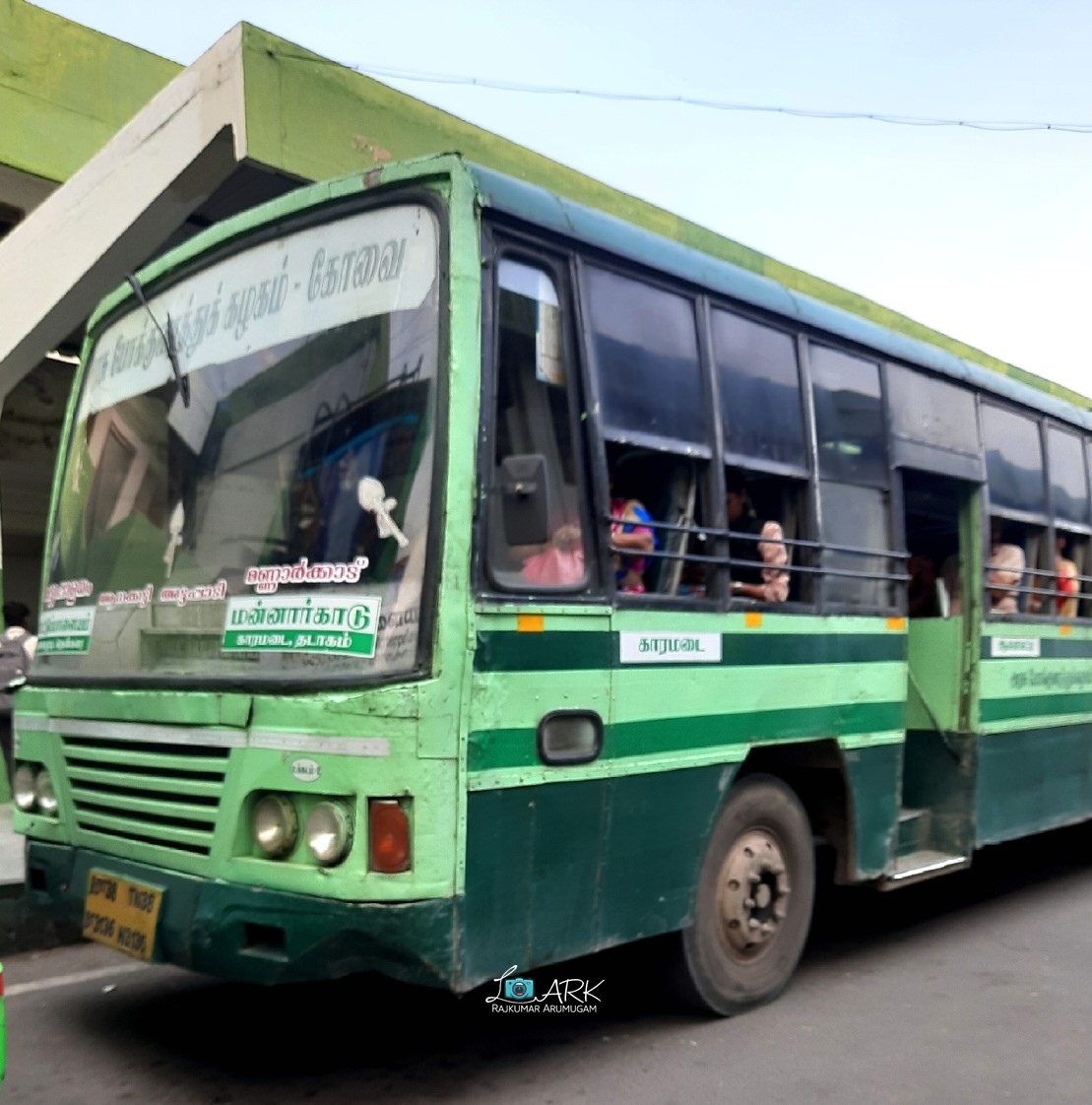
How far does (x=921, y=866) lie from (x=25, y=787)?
394 cm

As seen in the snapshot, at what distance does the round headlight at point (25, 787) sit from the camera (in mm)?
4441

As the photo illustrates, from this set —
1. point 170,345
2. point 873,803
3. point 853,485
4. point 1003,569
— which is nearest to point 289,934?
point 170,345

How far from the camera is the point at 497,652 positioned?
355 centimetres

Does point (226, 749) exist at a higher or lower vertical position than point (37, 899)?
higher

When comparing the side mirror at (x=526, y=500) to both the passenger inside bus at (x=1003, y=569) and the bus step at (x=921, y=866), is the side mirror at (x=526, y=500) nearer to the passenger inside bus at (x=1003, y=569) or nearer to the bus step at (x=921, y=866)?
the bus step at (x=921, y=866)

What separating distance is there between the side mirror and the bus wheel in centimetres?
157

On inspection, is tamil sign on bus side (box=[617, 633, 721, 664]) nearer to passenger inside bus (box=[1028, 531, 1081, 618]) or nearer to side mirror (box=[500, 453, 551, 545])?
side mirror (box=[500, 453, 551, 545])

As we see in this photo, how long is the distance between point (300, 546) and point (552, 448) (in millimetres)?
871

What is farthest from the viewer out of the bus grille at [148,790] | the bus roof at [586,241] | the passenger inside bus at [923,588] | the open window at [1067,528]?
the open window at [1067,528]

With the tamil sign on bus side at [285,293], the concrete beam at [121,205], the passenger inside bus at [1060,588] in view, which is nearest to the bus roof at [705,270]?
the tamil sign on bus side at [285,293]

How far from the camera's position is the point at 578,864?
12.5 feet

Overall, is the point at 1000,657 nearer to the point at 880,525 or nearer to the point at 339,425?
the point at 880,525

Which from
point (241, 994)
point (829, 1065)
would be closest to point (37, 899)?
point (241, 994)

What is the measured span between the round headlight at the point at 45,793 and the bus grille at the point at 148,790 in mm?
152
